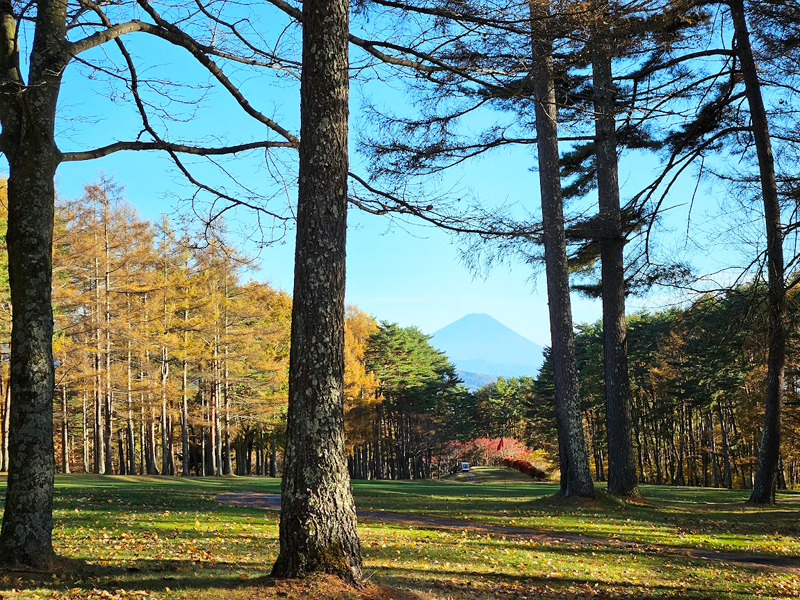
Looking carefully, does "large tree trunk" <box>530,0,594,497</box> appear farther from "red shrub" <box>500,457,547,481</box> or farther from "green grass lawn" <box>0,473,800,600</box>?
"red shrub" <box>500,457,547,481</box>

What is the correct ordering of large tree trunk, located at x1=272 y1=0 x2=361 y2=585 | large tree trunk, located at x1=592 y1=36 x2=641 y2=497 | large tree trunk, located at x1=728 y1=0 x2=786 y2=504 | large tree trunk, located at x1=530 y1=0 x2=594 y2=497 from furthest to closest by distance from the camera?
1. large tree trunk, located at x1=592 y1=36 x2=641 y2=497
2. large tree trunk, located at x1=728 y1=0 x2=786 y2=504
3. large tree trunk, located at x1=530 y1=0 x2=594 y2=497
4. large tree trunk, located at x1=272 y1=0 x2=361 y2=585

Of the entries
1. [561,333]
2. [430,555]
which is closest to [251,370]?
[561,333]

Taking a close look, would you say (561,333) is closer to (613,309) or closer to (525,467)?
(613,309)

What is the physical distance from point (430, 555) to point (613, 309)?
9.04 metres

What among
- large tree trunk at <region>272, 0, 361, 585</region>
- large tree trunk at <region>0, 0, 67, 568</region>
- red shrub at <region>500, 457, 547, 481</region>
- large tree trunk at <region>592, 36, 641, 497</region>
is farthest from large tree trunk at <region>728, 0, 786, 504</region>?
red shrub at <region>500, 457, 547, 481</region>

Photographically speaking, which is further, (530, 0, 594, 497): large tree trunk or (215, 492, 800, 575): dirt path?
(530, 0, 594, 497): large tree trunk

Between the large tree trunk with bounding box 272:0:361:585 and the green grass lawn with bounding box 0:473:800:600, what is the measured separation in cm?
36

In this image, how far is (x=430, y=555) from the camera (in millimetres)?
7387

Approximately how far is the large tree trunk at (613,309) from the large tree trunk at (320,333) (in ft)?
33.3

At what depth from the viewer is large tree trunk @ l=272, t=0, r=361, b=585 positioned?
16.0ft

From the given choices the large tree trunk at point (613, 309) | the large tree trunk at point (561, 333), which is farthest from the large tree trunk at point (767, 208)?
the large tree trunk at point (561, 333)

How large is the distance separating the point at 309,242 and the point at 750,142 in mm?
13876

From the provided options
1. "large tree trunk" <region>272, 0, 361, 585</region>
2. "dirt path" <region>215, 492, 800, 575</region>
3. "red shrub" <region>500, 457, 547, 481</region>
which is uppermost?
"large tree trunk" <region>272, 0, 361, 585</region>

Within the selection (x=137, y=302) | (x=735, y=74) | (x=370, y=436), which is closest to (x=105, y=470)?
(x=137, y=302)
